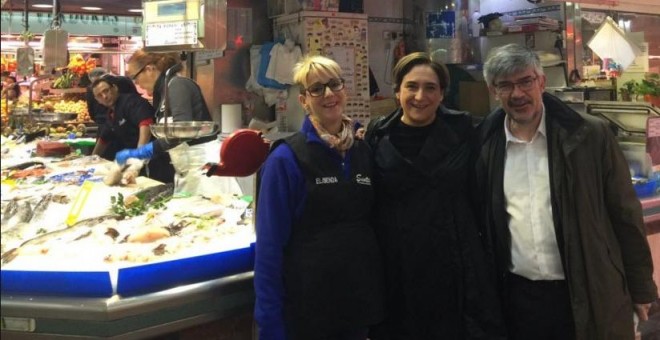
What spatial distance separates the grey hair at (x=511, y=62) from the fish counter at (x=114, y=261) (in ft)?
3.80

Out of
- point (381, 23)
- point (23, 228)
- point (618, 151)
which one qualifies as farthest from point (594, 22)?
point (23, 228)

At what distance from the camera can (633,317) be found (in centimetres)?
250

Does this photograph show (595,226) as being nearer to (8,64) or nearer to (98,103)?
(8,64)

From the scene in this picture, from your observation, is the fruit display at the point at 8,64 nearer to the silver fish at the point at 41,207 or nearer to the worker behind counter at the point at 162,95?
the silver fish at the point at 41,207

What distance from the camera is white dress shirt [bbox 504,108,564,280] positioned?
2.43 meters

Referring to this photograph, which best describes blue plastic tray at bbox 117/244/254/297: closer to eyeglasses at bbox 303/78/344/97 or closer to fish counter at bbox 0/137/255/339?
fish counter at bbox 0/137/255/339

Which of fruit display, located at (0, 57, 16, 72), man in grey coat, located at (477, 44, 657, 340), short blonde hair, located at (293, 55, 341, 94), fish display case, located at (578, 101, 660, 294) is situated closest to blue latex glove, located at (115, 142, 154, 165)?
fruit display, located at (0, 57, 16, 72)

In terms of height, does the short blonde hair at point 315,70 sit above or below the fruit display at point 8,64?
below

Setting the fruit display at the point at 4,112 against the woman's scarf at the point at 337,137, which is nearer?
the fruit display at the point at 4,112

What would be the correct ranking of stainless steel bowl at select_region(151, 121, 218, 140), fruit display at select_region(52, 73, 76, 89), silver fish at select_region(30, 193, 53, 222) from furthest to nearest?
1. fruit display at select_region(52, 73, 76, 89)
2. stainless steel bowl at select_region(151, 121, 218, 140)
3. silver fish at select_region(30, 193, 53, 222)

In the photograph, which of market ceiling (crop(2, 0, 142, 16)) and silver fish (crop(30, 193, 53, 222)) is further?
market ceiling (crop(2, 0, 142, 16))

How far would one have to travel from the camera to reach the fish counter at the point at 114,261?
2.10 m

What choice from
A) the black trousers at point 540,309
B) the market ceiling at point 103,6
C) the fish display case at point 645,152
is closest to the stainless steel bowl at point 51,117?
the black trousers at point 540,309

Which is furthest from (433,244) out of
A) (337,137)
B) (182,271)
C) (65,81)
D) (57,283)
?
(65,81)
